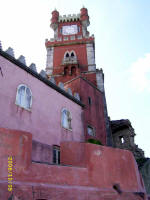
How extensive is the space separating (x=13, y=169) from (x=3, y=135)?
1.17 metres

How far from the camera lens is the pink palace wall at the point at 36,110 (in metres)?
10.1

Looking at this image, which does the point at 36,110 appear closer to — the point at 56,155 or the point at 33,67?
the point at 56,155

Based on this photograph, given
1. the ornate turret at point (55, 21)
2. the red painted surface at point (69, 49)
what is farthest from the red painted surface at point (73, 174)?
the ornate turret at point (55, 21)

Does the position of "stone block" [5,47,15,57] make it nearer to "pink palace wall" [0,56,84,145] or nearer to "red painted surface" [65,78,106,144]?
"pink palace wall" [0,56,84,145]

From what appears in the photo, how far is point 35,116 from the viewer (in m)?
11.3

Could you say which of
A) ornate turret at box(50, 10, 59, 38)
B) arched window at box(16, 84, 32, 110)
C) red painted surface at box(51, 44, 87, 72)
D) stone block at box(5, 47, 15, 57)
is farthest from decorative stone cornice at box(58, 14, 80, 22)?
arched window at box(16, 84, 32, 110)

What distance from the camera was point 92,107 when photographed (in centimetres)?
1658

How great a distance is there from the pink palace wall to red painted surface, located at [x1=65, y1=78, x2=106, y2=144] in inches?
62.6

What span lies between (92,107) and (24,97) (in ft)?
22.5

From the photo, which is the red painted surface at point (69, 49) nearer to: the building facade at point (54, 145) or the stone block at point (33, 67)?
the building facade at point (54, 145)

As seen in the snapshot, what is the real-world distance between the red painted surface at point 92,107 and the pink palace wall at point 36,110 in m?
1.59

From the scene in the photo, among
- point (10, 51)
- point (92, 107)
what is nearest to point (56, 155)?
point (92, 107)

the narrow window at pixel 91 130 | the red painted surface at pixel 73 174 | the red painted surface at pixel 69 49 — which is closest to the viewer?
the red painted surface at pixel 73 174

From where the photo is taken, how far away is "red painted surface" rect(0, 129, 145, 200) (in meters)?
6.73
